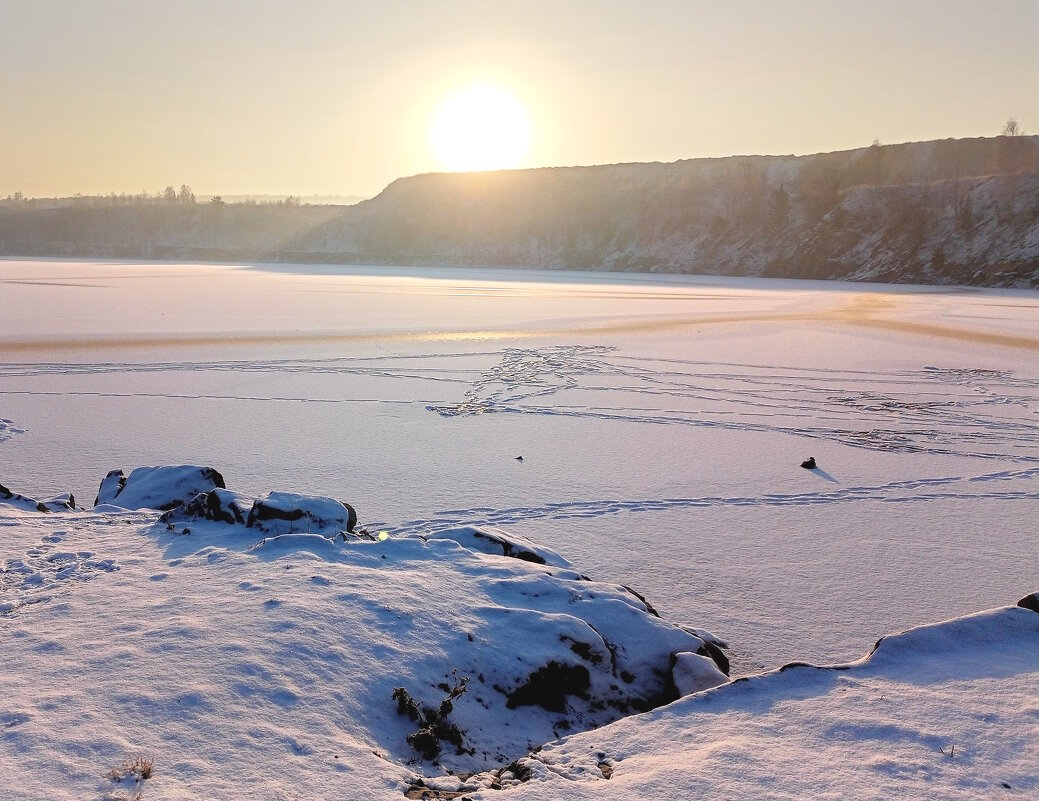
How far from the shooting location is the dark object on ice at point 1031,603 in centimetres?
498

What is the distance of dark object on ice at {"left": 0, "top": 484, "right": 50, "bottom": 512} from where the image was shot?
6.55 meters

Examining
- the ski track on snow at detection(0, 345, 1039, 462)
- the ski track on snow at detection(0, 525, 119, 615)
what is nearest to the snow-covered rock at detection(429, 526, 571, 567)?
the ski track on snow at detection(0, 525, 119, 615)

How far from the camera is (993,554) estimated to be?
6574mm

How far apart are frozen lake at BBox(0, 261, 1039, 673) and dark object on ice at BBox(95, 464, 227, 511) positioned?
52cm

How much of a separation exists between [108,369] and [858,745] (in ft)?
48.5

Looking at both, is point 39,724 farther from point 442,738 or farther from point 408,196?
point 408,196

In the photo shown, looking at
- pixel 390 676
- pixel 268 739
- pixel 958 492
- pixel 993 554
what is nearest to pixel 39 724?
pixel 268 739

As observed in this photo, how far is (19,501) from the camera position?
6.65 m

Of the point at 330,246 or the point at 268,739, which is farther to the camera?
the point at 330,246

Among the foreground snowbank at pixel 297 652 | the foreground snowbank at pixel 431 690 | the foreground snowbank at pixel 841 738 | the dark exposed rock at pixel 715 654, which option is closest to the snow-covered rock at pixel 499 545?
the foreground snowbank at pixel 297 652

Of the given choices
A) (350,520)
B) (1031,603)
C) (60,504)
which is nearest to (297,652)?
(350,520)

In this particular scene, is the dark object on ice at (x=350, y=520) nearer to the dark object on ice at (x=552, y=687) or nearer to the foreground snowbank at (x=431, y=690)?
the foreground snowbank at (x=431, y=690)

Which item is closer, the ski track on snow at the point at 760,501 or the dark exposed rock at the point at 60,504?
the dark exposed rock at the point at 60,504

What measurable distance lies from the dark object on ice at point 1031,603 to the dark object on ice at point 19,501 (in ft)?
23.2
